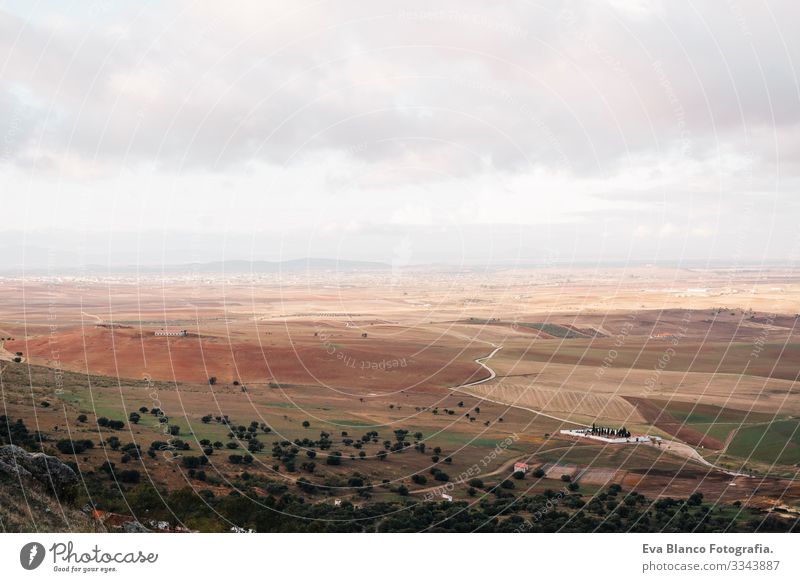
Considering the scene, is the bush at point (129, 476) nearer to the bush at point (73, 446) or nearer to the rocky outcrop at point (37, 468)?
the rocky outcrop at point (37, 468)

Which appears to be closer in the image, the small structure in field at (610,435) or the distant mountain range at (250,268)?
the small structure in field at (610,435)

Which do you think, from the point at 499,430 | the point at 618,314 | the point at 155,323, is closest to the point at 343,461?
the point at 499,430

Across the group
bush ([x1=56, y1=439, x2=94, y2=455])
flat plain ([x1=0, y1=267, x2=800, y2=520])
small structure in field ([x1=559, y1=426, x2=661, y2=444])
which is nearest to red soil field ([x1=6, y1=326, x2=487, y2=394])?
flat plain ([x1=0, y1=267, x2=800, y2=520])

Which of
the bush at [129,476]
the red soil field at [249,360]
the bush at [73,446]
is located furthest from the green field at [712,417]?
the bush at [73,446]

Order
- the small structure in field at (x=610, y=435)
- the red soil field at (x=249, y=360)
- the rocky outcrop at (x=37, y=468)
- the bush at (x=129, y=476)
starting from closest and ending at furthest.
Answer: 1. the rocky outcrop at (x=37, y=468)
2. the bush at (x=129, y=476)
3. the small structure in field at (x=610, y=435)
4. the red soil field at (x=249, y=360)

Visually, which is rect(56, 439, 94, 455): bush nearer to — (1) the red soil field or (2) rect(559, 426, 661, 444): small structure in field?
(1) the red soil field

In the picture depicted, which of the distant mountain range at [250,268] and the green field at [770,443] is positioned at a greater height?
the distant mountain range at [250,268]

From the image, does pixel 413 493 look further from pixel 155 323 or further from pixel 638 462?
pixel 155 323
